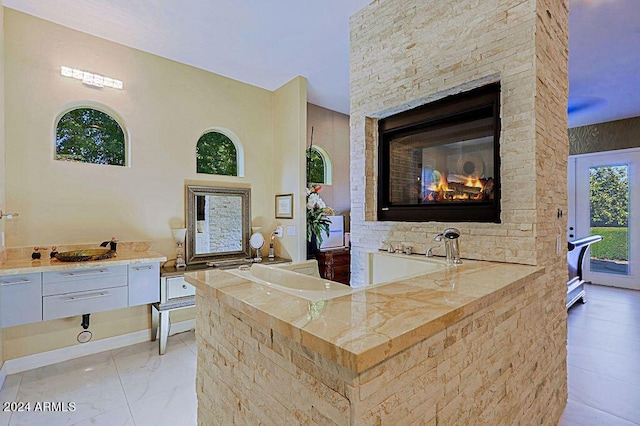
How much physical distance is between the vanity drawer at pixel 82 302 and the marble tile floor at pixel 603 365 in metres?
3.55

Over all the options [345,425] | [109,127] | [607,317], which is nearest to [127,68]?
[109,127]

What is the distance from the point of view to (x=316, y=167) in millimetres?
5031

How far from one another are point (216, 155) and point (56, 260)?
201cm

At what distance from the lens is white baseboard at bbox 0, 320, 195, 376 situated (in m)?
2.60

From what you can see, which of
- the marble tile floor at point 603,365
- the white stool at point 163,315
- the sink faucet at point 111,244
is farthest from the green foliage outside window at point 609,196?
the sink faucet at point 111,244

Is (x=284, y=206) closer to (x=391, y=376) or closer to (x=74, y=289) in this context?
(x=74, y=289)

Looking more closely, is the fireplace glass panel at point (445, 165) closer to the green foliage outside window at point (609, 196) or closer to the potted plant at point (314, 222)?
the potted plant at point (314, 222)

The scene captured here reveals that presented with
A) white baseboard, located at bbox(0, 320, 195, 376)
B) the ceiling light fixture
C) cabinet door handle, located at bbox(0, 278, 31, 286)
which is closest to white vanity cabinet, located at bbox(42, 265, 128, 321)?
cabinet door handle, located at bbox(0, 278, 31, 286)

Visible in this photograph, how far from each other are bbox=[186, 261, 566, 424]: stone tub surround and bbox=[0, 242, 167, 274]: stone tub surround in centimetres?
166

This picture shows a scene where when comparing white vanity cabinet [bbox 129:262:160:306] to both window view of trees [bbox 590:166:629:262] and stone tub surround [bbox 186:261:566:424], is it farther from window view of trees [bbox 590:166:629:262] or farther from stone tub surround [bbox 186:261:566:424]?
window view of trees [bbox 590:166:629:262]

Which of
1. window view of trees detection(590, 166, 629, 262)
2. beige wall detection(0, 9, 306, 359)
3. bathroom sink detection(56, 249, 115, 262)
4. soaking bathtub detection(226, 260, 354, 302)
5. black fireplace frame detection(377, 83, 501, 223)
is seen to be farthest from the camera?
window view of trees detection(590, 166, 629, 262)

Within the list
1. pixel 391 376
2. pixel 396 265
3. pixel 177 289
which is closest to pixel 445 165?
pixel 396 265

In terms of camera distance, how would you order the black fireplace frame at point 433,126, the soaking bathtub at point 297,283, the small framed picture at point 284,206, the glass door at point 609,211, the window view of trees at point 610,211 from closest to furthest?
the soaking bathtub at point 297,283, the black fireplace frame at point 433,126, the small framed picture at point 284,206, the glass door at point 609,211, the window view of trees at point 610,211

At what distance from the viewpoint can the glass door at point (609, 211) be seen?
5309 millimetres
